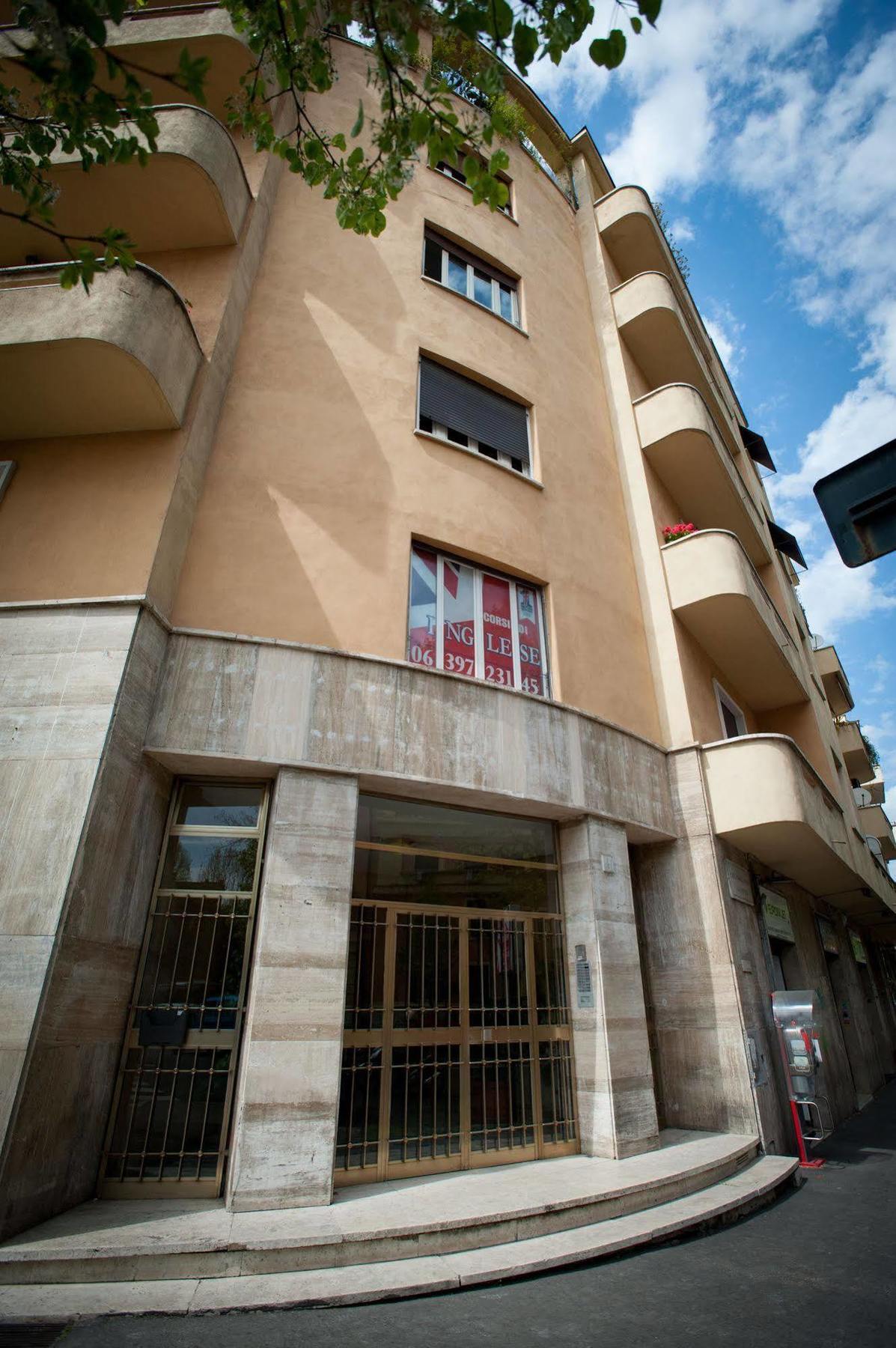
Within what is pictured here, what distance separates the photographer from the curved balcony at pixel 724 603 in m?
10.1

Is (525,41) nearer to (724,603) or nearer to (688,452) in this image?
(724,603)

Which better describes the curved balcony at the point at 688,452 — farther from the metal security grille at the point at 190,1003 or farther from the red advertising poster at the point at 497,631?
the metal security grille at the point at 190,1003

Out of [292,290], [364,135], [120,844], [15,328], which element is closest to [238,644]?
[120,844]

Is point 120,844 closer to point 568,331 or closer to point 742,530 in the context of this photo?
point 568,331

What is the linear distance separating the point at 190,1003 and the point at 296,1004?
93cm

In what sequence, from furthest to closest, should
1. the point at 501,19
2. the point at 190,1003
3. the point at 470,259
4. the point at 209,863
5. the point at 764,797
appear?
the point at 470,259, the point at 764,797, the point at 209,863, the point at 190,1003, the point at 501,19

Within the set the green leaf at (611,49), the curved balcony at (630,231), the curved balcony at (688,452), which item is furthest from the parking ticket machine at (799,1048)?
the curved balcony at (630,231)

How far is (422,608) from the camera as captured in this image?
25.4 ft

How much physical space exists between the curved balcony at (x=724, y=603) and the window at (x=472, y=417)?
111 inches

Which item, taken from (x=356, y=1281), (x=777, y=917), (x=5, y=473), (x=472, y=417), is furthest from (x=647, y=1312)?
(x=472, y=417)

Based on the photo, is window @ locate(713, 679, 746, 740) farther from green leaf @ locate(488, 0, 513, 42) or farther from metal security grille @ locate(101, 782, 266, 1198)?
green leaf @ locate(488, 0, 513, 42)

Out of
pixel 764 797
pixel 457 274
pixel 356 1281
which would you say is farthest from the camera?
pixel 457 274

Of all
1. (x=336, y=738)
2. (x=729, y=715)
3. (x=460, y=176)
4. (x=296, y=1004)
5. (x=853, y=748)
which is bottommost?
(x=296, y=1004)

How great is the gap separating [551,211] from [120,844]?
14.1 meters
